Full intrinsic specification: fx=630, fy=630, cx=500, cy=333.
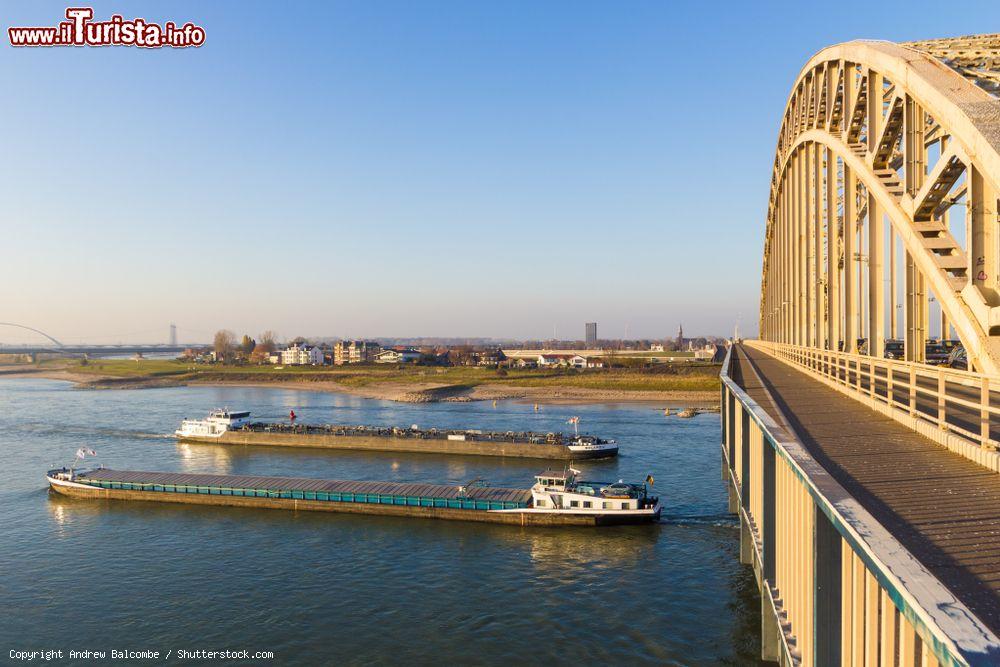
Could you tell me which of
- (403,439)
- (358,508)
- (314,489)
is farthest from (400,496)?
(403,439)

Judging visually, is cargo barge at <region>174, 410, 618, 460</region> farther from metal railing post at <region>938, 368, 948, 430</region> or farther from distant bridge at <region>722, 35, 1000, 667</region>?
metal railing post at <region>938, 368, 948, 430</region>

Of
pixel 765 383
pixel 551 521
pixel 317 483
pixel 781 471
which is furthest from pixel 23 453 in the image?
pixel 781 471

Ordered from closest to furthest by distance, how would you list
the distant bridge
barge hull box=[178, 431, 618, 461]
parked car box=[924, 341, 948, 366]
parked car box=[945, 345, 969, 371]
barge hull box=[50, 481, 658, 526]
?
1. the distant bridge
2. parked car box=[945, 345, 969, 371]
3. parked car box=[924, 341, 948, 366]
4. barge hull box=[50, 481, 658, 526]
5. barge hull box=[178, 431, 618, 461]

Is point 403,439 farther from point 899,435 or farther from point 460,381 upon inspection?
point 460,381

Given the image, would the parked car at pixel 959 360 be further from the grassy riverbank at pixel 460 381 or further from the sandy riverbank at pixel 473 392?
the grassy riverbank at pixel 460 381

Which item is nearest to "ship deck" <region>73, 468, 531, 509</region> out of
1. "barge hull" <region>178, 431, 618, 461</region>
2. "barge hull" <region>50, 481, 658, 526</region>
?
"barge hull" <region>50, 481, 658, 526</region>

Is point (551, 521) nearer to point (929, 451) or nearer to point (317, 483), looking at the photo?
point (317, 483)
